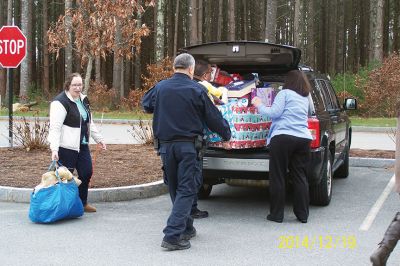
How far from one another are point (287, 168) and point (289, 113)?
0.67 metres

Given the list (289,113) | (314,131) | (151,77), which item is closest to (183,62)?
(289,113)

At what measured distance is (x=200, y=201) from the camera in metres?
8.27

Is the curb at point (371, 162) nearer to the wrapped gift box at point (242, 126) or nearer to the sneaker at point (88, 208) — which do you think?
the wrapped gift box at point (242, 126)

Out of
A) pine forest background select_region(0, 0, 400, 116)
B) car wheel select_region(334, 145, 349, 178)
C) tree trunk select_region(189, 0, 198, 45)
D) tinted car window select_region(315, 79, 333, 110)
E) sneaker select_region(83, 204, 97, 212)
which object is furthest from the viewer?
tree trunk select_region(189, 0, 198, 45)

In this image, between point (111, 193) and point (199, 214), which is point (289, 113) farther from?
point (111, 193)

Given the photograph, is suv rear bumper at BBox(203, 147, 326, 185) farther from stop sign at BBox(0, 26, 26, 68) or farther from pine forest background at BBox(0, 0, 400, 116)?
pine forest background at BBox(0, 0, 400, 116)

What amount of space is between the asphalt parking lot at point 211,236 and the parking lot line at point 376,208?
0.19 feet

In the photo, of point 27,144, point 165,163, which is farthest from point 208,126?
point 27,144

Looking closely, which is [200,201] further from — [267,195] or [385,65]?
[385,65]

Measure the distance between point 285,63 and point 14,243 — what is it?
399 cm

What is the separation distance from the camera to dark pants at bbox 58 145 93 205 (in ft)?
23.2

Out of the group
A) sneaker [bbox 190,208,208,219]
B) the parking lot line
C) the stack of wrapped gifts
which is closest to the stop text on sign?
the stack of wrapped gifts

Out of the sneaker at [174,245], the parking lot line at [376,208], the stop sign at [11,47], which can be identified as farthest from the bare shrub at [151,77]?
the sneaker at [174,245]

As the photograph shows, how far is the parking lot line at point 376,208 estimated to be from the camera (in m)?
6.75
